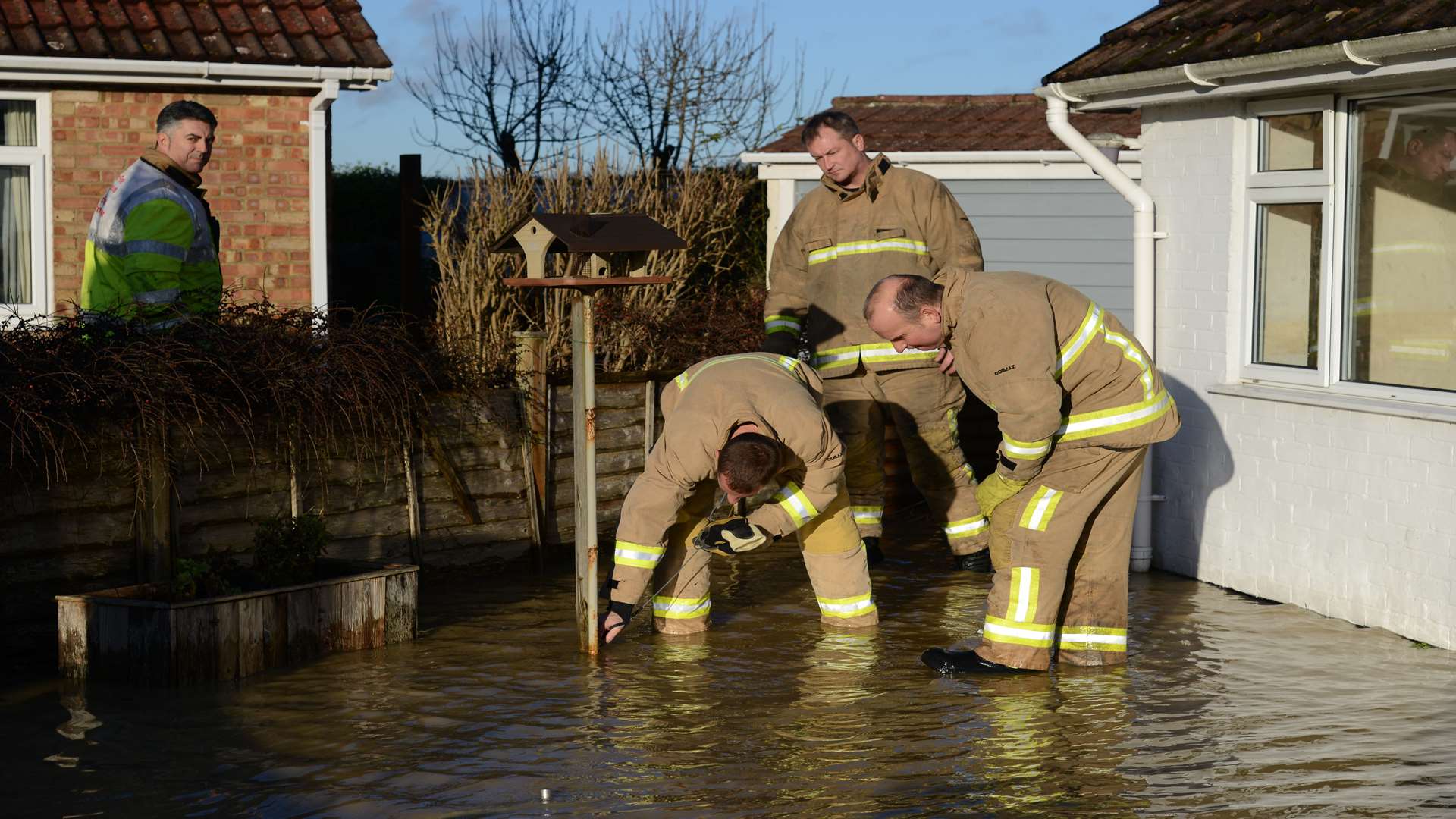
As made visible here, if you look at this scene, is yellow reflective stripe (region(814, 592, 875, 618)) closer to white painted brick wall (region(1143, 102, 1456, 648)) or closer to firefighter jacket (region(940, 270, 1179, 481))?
firefighter jacket (region(940, 270, 1179, 481))

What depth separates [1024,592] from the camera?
679 cm

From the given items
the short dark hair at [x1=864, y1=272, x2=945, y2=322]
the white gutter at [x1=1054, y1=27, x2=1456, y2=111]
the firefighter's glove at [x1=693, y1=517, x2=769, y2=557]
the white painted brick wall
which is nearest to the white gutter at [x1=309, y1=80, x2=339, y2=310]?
the white gutter at [x1=1054, y1=27, x2=1456, y2=111]

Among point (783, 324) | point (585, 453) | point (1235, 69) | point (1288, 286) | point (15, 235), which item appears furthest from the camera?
point (15, 235)

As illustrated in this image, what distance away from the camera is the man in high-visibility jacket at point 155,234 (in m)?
7.64

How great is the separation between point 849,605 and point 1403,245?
10.7ft

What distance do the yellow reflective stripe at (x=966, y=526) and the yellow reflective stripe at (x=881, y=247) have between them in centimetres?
157

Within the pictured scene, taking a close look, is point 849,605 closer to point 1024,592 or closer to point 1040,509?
point 1024,592

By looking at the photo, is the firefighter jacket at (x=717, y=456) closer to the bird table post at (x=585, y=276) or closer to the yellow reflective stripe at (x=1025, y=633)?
the bird table post at (x=585, y=276)

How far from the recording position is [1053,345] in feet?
21.1

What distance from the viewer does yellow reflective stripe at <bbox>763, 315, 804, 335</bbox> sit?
8891 mm

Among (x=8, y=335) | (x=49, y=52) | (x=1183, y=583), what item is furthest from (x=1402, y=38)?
(x=49, y=52)

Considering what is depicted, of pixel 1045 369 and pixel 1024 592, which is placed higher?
pixel 1045 369

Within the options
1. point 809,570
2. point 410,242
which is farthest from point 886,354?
point 410,242

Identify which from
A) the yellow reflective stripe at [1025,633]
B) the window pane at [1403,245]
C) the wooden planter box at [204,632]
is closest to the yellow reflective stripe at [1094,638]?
the yellow reflective stripe at [1025,633]
